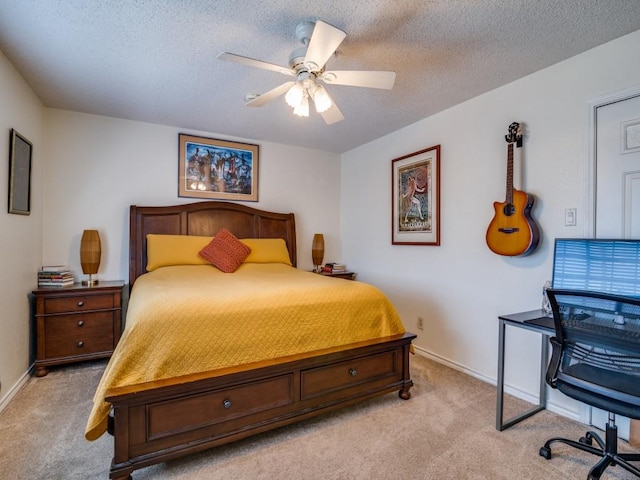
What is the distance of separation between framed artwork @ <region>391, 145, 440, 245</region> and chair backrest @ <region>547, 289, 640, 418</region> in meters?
1.66

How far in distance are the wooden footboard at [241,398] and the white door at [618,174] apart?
1.43m

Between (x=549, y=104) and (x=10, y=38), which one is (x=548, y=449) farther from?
(x=10, y=38)

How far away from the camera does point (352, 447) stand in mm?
1854

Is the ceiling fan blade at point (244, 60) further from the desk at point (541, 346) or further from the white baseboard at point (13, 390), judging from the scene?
the white baseboard at point (13, 390)

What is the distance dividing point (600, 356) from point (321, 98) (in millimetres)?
2065

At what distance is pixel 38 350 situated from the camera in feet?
8.94

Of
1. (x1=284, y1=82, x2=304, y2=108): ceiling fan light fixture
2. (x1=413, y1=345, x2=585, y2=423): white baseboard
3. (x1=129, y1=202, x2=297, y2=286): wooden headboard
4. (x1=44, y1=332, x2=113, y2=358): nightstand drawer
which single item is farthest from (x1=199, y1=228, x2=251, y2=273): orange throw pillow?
(x1=413, y1=345, x2=585, y2=423): white baseboard

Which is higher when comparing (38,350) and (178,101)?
(178,101)

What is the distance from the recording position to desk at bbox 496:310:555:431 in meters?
1.86

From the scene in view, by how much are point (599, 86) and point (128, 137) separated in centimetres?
419

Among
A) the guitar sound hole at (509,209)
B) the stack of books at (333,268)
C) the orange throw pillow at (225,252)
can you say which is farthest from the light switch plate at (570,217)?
the orange throw pillow at (225,252)

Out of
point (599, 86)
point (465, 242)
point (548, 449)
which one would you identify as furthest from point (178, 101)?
point (548, 449)

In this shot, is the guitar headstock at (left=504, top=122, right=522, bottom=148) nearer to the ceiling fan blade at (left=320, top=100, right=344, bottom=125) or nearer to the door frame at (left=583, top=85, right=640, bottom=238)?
the door frame at (left=583, top=85, right=640, bottom=238)

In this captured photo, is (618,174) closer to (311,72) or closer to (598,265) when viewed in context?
(598,265)
